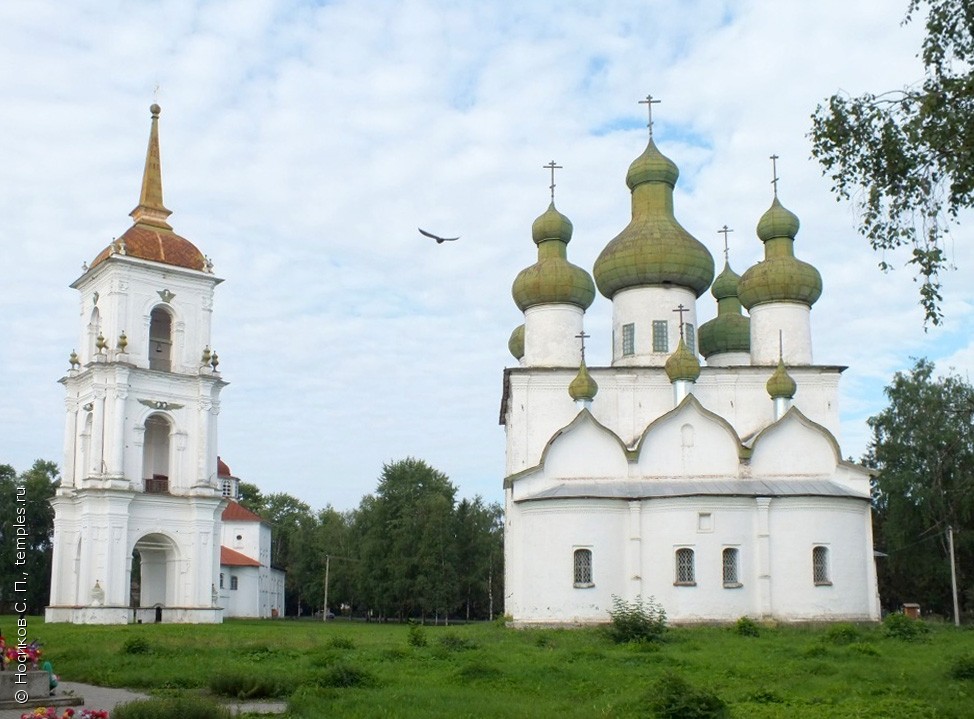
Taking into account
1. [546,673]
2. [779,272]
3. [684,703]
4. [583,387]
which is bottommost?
[546,673]

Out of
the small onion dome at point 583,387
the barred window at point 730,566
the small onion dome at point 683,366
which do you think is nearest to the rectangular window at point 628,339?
the small onion dome at point 683,366

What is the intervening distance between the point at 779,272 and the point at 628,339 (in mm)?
4589

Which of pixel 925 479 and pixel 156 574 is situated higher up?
pixel 925 479

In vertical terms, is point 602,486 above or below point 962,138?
below

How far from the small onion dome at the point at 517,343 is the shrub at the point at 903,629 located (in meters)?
17.0

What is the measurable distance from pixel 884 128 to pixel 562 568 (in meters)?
17.2

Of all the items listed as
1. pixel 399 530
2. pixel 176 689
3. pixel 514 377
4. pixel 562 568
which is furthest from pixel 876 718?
pixel 399 530

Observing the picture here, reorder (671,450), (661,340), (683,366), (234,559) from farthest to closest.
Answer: (234,559) < (661,340) < (683,366) < (671,450)

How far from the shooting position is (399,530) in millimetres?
50219

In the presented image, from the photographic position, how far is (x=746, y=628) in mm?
23734

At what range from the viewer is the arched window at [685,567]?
26141 millimetres

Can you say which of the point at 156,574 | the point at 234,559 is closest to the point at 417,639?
the point at 156,574

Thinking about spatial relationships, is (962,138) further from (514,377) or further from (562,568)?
(514,377)

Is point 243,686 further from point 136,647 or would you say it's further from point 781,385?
point 781,385
